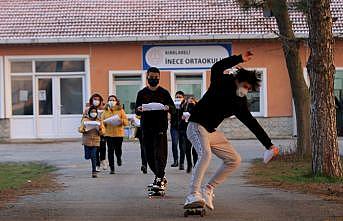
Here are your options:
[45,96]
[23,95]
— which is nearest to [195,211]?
[45,96]

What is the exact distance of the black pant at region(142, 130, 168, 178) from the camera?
1163cm

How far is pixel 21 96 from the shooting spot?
28.2m

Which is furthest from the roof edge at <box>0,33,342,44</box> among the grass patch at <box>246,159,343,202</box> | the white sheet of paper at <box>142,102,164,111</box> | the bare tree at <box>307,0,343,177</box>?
the white sheet of paper at <box>142,102,164,111</box>

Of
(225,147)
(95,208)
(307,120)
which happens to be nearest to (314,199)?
(225,147)

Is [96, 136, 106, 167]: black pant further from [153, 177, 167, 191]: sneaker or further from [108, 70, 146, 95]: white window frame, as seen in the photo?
[108, 70, 146, 95]: white window frame

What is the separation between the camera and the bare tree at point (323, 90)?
42.9 ft

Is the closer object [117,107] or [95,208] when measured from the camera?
[95,208]

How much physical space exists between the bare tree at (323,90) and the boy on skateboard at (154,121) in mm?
2843

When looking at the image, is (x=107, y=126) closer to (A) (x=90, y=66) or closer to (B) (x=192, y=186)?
(B) (x=192, y=186)

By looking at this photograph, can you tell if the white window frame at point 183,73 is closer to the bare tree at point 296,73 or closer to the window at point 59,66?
the window at point 59,66

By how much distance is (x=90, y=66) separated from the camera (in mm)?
27609

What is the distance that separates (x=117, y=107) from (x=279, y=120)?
12126 mm

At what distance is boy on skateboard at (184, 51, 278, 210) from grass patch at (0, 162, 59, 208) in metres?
3.05

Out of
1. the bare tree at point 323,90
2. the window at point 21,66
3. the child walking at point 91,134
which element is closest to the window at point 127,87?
the window at point 21,66
